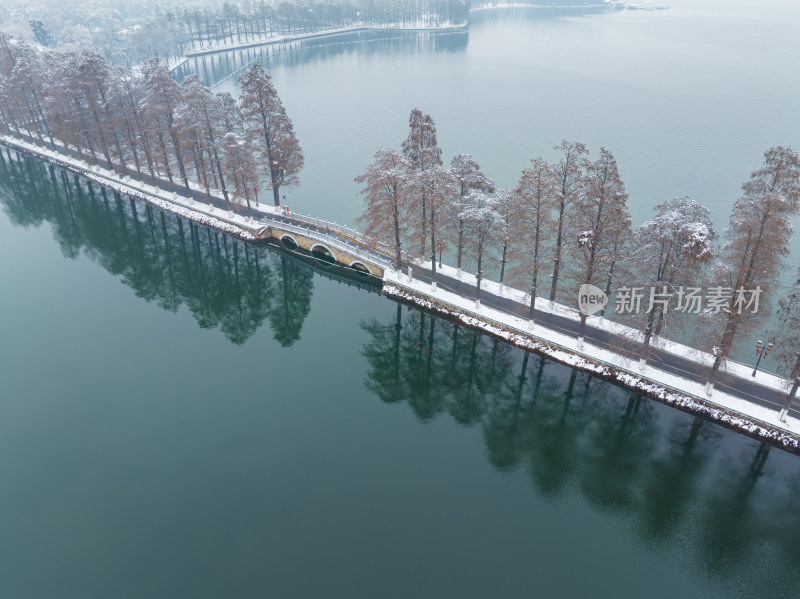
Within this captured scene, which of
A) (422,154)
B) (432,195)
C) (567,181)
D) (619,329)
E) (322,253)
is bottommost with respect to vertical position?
(322,253)

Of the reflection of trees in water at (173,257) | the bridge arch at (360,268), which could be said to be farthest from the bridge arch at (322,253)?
the bridge arch at (360,268)

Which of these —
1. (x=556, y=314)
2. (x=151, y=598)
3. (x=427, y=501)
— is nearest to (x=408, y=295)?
(x=556, y=314)

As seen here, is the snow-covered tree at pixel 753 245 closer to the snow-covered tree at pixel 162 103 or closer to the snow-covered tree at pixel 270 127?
the snow-covered tree at pixel 270 127

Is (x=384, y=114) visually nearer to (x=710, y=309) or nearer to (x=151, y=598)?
(x=710, y=309)

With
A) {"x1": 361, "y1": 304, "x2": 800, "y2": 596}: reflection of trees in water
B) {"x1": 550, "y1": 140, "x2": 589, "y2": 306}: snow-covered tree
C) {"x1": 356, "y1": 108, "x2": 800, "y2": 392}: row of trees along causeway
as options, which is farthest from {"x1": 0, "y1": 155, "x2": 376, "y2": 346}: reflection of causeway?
{"x1": 550, "y1": 140, "x2": 589, "y2": 306}: snow-covered tree

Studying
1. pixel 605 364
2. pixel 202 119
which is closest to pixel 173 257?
pixel 202 119

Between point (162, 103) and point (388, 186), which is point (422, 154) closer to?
point (388, 186)

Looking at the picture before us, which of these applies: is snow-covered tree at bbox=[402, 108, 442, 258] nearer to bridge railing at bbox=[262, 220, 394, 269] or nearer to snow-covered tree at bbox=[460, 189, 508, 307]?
snow-covered tree at bbox=[460, 189, 508, 307]
